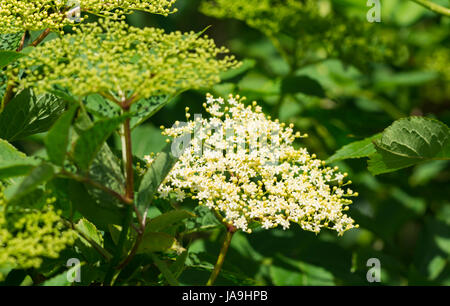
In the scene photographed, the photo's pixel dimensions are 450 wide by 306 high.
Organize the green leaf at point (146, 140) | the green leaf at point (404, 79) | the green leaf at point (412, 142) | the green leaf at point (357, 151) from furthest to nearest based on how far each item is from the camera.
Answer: the green leaf at point (404, 79)
the green leaf at point (146, 140)
the green leaf at point (357, 151)
the green leaf at point (412, 142)

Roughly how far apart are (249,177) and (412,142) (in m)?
0.40

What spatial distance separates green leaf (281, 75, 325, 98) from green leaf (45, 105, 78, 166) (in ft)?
4.34

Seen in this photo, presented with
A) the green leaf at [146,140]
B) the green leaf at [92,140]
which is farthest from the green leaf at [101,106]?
the green leaf at [146,140]

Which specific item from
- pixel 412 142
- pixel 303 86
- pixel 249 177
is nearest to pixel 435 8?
pixel 303 86

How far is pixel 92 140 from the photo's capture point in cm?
86

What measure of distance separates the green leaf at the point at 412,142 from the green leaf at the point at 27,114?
2.52ft

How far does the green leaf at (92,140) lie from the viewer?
840mm

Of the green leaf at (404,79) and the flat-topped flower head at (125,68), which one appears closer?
the flat-topped flower head at (125,68)

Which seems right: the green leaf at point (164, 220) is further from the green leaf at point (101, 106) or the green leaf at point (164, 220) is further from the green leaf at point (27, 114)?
the green leaf at point (27, 114)

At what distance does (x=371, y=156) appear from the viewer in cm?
125

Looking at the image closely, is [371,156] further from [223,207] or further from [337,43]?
[337,43]
